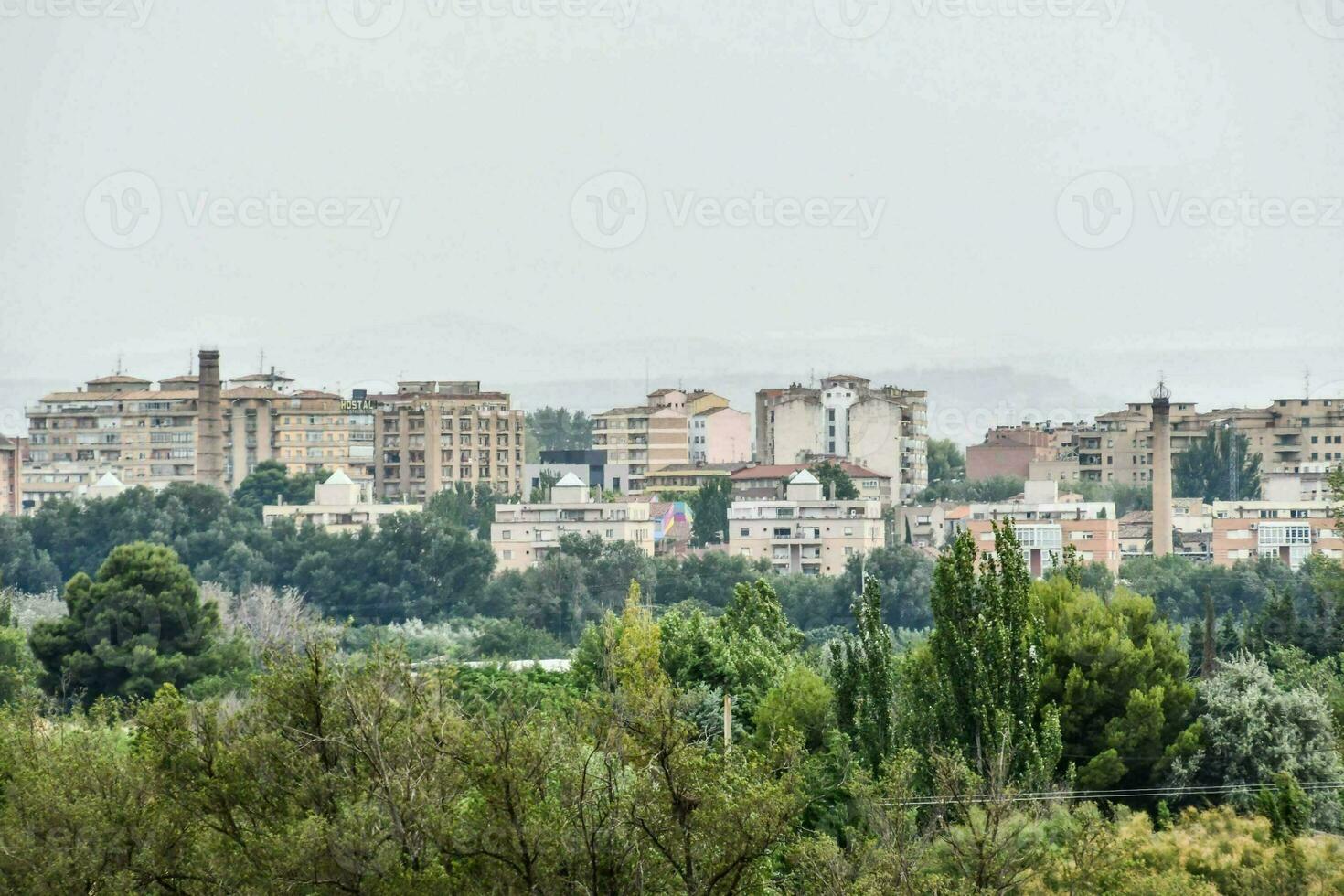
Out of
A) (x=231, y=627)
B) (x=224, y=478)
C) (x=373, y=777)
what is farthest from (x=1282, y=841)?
(x=224, y=478)

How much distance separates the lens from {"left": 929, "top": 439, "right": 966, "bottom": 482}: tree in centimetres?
10229

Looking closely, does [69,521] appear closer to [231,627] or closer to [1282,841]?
[231,627]

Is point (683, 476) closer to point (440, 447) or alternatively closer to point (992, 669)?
point (440, 447)

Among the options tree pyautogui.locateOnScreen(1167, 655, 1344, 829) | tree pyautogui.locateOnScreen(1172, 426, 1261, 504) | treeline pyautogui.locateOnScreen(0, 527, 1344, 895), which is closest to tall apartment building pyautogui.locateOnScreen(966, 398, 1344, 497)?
tree pyautogui.locateOnScreen(1172, 426, 1261, 504)

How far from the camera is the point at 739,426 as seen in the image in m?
96.7

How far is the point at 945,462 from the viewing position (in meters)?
105

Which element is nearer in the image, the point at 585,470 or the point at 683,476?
the point at 683,476

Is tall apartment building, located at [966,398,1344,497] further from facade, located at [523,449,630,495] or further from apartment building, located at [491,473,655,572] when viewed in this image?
apartment building, located at [491,473,655,572]

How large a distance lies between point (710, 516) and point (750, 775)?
58.9 metres

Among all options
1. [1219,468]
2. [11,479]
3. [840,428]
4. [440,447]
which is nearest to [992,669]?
[440,447]

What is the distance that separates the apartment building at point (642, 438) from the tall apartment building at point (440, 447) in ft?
16.0

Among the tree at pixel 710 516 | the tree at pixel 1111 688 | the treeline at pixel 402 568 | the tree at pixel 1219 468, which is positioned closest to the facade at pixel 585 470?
the tree at pixel 710 516

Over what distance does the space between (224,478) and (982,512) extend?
26.0 metres

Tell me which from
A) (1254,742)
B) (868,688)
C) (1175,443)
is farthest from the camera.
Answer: (1175,443)
